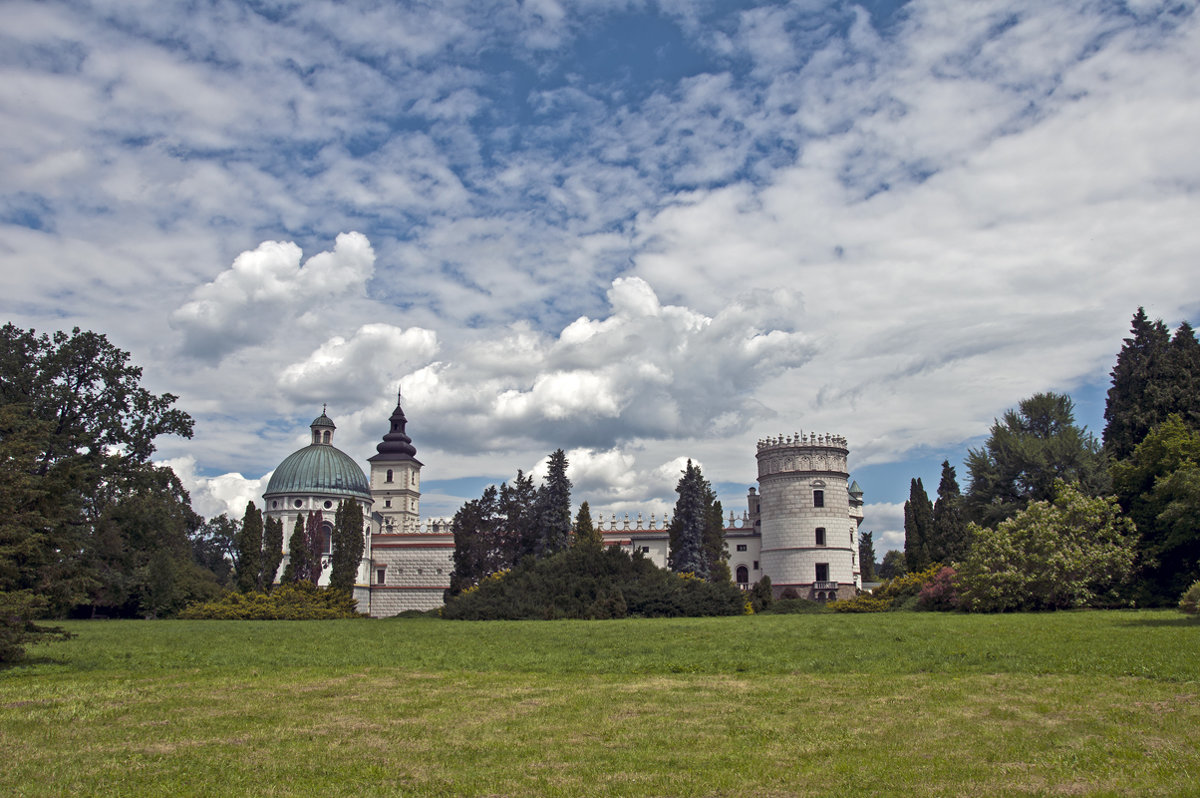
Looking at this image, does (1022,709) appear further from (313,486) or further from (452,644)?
(313,486)

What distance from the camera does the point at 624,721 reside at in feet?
31.8

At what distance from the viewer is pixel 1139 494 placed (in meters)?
31.6

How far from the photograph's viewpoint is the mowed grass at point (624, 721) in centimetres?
720

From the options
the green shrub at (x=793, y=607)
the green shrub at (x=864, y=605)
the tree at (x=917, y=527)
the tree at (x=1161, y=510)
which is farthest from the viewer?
the tree at (x=917, y=527)

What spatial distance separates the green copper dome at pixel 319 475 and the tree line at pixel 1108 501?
43599 mm

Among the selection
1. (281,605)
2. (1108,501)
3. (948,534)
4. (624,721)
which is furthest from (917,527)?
(624,721)

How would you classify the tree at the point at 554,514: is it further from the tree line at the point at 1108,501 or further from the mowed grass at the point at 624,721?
the mowed grass at the point at 624,721

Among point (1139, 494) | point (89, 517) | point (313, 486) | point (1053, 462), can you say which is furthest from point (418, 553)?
point (1139, 494)

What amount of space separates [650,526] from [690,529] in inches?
444

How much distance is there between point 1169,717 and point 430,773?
744 cm

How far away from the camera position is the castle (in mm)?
54219

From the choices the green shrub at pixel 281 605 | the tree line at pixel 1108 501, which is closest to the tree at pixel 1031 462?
the tree line at pixel 1108 501

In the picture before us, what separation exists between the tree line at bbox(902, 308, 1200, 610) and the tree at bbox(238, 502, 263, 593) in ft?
120

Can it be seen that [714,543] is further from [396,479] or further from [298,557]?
[396,479]
